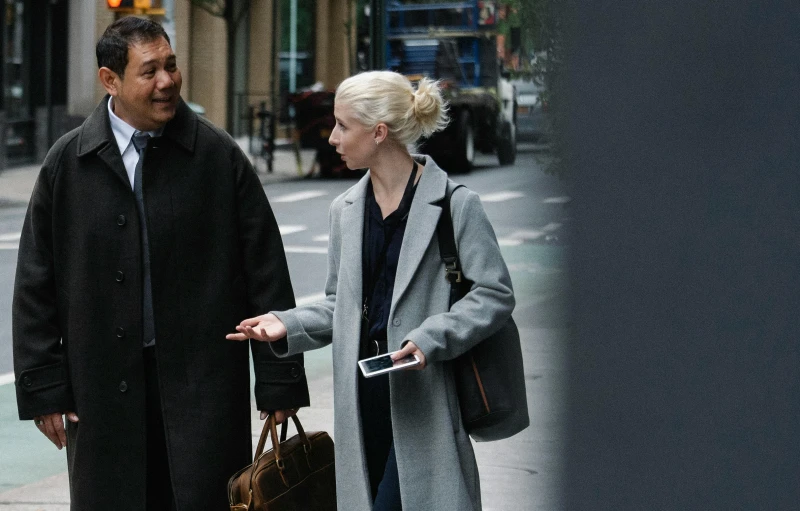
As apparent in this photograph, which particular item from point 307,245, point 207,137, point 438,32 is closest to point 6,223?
point 307,245

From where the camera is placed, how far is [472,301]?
2848 mm

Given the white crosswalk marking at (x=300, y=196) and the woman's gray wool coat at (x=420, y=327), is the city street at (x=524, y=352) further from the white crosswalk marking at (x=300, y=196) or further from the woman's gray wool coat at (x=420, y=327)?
the white crosswalk marking at (x=300, y=196)

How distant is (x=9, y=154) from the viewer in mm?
24609

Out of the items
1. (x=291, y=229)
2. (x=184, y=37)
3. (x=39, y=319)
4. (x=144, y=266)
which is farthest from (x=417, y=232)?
(x=184, y=37)

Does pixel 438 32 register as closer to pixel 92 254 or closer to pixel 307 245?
pixel 307 245

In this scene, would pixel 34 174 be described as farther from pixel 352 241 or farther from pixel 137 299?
pixel 352 241

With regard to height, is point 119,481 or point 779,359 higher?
point 779,359

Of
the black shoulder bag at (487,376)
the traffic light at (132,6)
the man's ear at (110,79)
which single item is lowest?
the black shoulder bag at (487,376)

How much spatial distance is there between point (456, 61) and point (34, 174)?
27.6 ft

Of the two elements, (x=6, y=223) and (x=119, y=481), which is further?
(x=6, y=223)

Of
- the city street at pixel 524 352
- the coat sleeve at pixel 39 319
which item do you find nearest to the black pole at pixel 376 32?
the city street at pixel 524 352

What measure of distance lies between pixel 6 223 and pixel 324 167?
383 inches

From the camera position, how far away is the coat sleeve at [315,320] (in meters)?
3.08

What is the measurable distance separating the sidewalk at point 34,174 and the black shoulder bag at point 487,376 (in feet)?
44.4
